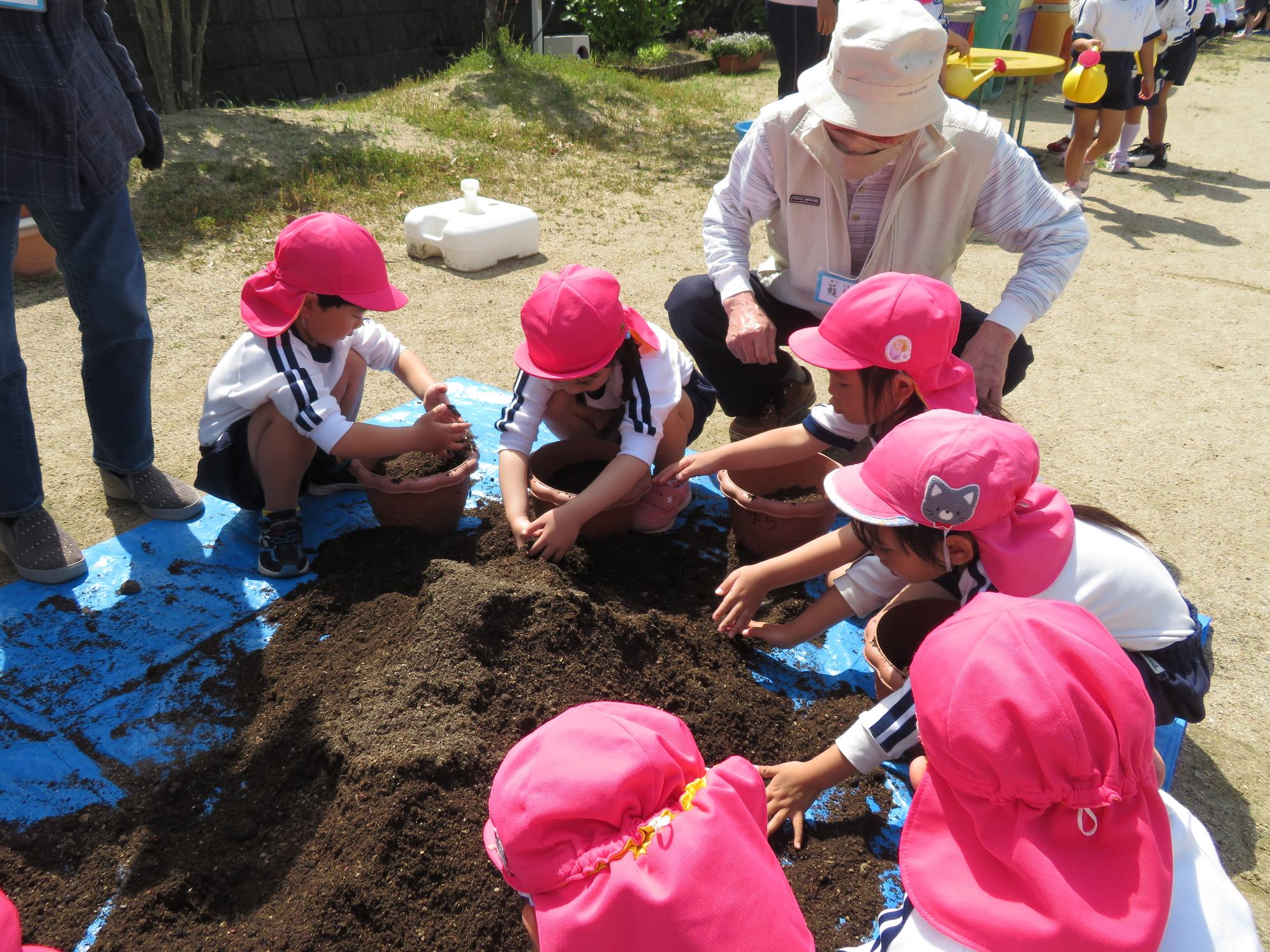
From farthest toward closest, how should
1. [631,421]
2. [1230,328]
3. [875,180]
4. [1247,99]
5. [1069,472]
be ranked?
[1247,99] < [1230,328] < [1069,472] < [875,180] < [631,421]

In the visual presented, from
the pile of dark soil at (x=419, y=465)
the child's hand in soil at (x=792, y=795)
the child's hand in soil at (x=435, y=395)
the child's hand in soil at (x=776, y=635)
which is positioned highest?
the child's hand in soil at (x=435, y=395)

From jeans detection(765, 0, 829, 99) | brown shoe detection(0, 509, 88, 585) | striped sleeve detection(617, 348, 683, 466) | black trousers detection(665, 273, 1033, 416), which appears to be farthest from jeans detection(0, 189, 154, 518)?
jeans detection(765, 0, 829, 99)

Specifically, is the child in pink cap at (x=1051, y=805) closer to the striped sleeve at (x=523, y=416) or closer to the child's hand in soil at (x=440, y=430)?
the striped sleeve at (x=523, y=416)

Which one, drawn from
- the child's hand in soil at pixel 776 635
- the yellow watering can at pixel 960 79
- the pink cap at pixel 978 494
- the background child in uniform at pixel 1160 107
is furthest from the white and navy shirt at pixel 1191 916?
the background child in uniform at pixel 1160 107

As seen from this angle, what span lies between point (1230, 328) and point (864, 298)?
3297 mm

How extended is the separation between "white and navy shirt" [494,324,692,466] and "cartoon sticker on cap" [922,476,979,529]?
991 millimetres

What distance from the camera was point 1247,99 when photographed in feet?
33.5

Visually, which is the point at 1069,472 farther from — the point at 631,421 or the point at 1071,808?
the point at 1071,808

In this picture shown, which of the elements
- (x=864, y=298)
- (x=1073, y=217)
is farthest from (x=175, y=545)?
(x=1073, y=217)

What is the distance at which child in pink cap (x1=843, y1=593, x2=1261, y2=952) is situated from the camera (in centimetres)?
118

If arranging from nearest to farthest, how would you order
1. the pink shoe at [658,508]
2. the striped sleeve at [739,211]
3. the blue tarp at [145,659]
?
1. the blue tarp at [145,659]
2. the pink shoe at [658,508]
3. the striped sleeve at [739,211]

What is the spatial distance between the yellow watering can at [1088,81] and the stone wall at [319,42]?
7191mm

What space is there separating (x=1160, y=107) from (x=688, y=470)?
273 inches

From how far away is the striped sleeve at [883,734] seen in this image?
5.49 ft
